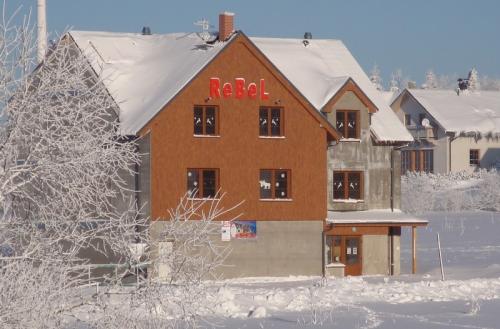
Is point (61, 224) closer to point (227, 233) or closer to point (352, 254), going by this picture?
point (227, 233)

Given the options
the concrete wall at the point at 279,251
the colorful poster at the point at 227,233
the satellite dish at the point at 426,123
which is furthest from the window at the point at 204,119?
the satellite dish at the point at 426,123

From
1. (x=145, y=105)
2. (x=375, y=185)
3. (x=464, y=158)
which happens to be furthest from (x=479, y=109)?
(x=145, y=105)

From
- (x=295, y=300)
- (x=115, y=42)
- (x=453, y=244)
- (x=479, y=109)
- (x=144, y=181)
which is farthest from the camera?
(x=479, y=109)

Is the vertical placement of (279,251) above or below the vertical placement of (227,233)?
below

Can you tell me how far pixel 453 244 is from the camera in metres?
56.3

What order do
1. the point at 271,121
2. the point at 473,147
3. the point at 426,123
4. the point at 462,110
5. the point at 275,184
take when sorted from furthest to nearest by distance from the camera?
the point at 462,110 → the point at 473,147 → the point at 426,123 → the point at 275,184 → the point at 271,121

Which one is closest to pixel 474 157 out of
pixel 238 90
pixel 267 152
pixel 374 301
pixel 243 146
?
pixel 267 152

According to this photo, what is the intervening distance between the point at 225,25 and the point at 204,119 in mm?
4134

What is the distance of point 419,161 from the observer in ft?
282

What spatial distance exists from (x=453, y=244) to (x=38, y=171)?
44.1m

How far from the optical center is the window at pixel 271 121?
43656 millimetres

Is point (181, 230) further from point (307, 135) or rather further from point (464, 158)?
point (464, 158)

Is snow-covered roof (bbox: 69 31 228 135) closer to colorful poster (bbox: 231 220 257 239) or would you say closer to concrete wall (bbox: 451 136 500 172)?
colorful poster (bbox: 231 220 257 239)

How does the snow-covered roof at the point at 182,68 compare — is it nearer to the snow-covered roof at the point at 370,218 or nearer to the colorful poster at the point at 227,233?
the snow-covered roof at the point at 370,218
